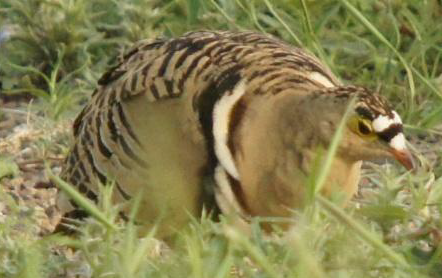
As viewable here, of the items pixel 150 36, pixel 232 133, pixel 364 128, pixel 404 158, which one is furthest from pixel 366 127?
pixel 150 36

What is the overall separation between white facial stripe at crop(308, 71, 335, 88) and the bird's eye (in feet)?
0.90

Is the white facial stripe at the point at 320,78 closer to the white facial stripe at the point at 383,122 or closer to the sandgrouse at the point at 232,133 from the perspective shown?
the sandgrouse at the point at 232,133

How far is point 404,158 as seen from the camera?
11.5ft

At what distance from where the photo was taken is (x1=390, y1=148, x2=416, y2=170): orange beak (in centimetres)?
349

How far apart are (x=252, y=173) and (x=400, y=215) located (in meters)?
0.62

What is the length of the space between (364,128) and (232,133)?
0.91 ft

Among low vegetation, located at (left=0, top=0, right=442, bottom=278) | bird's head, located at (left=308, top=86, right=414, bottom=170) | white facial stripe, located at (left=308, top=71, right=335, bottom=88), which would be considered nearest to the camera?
low vegetation, located at (left=0, top=0, right=442, bottom=278)

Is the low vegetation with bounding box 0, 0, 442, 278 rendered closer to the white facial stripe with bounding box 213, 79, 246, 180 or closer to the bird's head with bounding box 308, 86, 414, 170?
the bird's head with bounding box 308, 86, 414, 170

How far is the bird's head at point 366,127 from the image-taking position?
3436mm

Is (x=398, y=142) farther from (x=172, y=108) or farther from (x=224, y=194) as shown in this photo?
(x=172, y=108)

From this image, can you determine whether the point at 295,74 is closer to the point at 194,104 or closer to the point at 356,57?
the point at 194,104

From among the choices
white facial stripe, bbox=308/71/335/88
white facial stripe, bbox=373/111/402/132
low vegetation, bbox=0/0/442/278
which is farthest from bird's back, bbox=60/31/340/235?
white facial stripe, bbox=373/111/402/132

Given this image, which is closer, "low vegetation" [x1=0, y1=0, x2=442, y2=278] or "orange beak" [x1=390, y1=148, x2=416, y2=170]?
"low vegetation" [x1=0, y1=0, x2=442, y2=278]

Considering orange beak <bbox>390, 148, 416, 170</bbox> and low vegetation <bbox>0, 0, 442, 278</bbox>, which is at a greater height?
orange beak <bbox>390, 148, 416, 170</bbox>
